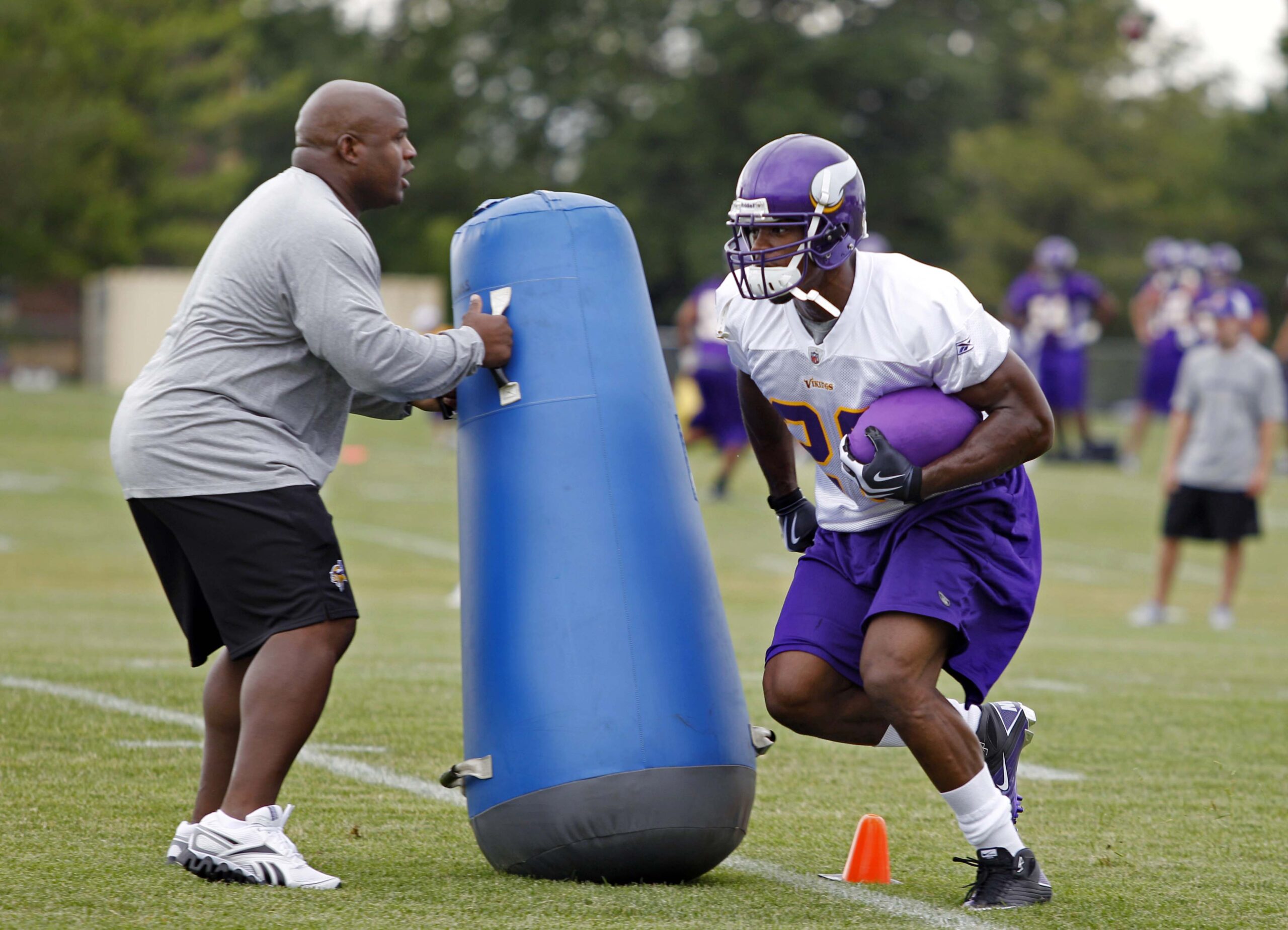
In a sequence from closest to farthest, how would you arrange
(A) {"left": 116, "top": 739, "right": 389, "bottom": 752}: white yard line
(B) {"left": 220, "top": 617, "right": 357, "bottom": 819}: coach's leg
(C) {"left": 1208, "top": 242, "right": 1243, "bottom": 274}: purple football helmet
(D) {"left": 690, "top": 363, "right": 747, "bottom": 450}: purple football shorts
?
(B) {"left": 220, "top": 617, "right": 357, "bottom": 819}: coach's leg < (A) {"left": 116, "top": 739, "right": 389, "bottom": 752}: white yard line < (D) {"left": 690, "top": 363, "right": 747, "bottom": 450}: purple football shorts < (C) {"left": 1208, "top": 242, "right": 1243, "bottom": 274}: purple football helmet

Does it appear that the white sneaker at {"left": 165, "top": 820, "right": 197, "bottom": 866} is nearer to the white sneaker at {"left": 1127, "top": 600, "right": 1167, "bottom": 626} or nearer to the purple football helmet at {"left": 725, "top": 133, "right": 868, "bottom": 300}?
the purple football helmet at {"left": 725, "top": 133, "right": 868, "bottom": 300}

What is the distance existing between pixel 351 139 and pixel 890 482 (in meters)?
1.41

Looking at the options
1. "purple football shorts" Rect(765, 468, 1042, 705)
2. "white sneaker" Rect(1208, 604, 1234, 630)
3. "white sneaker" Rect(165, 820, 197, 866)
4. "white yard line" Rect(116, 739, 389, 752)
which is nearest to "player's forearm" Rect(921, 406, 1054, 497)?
"purple football shorts" Rect(765, 468, 1042, 705)

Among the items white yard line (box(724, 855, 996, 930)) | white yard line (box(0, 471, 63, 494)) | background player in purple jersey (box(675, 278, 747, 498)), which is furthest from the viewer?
white yard line (box(0, 471, 63, 494))

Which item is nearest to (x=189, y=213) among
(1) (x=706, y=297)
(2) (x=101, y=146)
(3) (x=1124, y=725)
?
(2) (x=101, y=146)

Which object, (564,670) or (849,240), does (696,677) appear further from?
(849,240)

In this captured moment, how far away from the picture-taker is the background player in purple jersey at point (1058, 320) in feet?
65.9

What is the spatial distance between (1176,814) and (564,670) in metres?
2.06

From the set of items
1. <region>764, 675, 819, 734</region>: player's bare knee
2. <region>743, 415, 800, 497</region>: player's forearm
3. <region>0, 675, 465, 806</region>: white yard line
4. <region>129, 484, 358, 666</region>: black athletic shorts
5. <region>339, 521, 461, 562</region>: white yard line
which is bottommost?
<region>339, 521, 461, 562</region>: white yard line

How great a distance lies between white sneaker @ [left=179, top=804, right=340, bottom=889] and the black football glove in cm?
145

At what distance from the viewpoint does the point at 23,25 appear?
33.7 metres

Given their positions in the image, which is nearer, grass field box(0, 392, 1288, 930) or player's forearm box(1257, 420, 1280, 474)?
grass field box(0, 392, 1288, 930)

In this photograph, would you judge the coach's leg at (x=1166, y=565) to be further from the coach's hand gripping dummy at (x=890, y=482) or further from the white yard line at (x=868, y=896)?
the white yard line at (x=868, y=896)

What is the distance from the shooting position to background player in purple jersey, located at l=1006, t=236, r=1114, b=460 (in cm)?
2009
